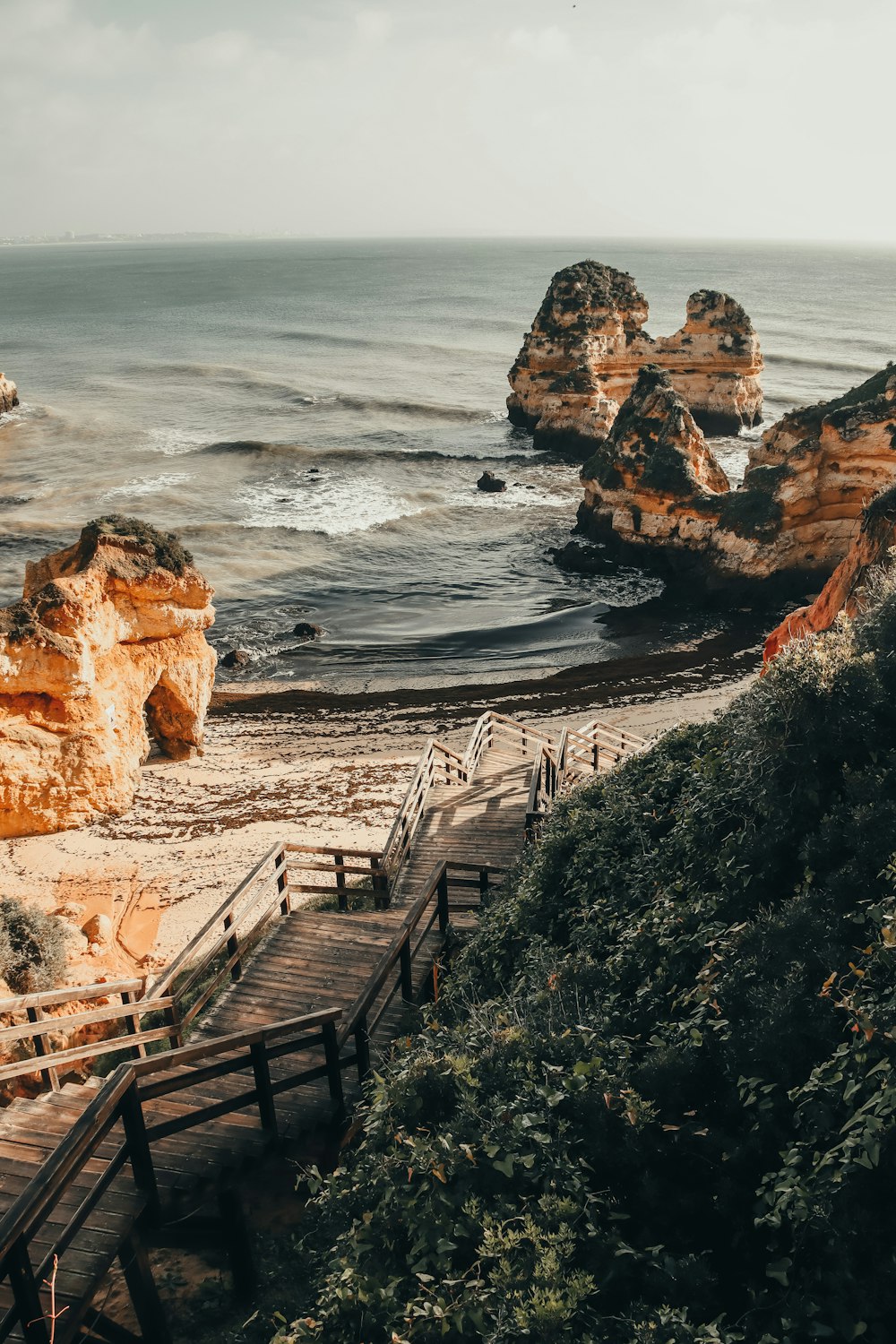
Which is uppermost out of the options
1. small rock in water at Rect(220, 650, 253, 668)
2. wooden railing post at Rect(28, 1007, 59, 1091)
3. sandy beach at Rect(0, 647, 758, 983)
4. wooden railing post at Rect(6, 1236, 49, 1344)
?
wooden railing post at Rect(6, 1236, 49, 1344)

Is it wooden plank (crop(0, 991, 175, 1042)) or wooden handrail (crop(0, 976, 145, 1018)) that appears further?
wooden handrail (crop(0, 976, 145, 1018))

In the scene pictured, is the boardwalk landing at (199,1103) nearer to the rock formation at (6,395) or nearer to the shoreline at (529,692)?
the shoreline at (529,692)

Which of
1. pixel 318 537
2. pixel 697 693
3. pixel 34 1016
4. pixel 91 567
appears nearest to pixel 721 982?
pixel 34 1016

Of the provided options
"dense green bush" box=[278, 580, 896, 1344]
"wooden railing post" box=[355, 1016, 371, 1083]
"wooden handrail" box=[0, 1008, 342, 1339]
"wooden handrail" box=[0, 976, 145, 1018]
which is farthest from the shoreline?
"wooden handrail" box=[0, 1008, 342, 1339]

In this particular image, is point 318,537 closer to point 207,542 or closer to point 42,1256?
point 207,542

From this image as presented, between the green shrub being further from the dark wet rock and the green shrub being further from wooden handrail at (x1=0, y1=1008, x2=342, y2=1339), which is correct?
the dark wet rock

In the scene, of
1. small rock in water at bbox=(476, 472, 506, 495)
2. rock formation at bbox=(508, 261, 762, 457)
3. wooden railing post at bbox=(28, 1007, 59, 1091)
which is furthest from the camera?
rock formation at bbox=(508, 261, 762, 457)
